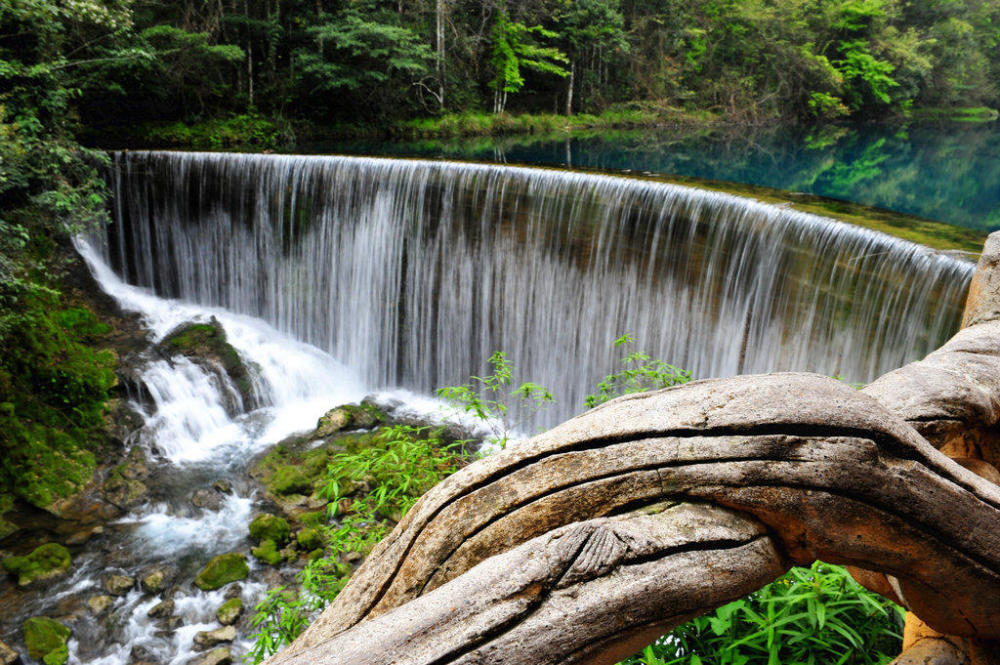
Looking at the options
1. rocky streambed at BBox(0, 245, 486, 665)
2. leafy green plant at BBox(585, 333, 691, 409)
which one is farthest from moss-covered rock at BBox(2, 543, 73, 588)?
leafy green plant at BBox(585, 333, 691, 409)

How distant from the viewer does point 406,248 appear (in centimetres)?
897

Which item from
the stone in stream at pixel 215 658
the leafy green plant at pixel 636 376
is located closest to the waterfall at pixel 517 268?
the leafy green plant at pixel 636 376

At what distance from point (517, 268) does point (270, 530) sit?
179 inches

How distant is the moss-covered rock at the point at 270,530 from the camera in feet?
19.1

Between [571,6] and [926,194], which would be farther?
[571,6]

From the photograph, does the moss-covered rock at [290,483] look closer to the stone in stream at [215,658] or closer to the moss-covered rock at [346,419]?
the moss-covered rock at [346,419]

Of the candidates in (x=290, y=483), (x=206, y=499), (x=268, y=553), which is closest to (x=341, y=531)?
(x=268, y=553)

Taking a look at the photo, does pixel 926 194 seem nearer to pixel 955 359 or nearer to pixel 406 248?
pixel 406 248

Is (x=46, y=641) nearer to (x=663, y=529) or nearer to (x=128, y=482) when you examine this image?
(x=128, y=482)

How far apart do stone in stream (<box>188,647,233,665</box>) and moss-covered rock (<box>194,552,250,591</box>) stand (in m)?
0.74

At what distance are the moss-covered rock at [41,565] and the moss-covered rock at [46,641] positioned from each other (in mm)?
523

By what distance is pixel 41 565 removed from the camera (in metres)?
5.35

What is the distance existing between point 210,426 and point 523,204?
16.6ft

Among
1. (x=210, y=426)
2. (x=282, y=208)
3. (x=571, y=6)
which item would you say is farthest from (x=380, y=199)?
(x=571, y=6)
